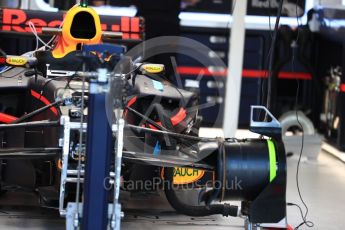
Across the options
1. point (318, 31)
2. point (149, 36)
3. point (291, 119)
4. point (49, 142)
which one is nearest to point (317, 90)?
point (318, 31)

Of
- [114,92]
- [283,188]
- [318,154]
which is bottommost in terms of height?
[318,154]

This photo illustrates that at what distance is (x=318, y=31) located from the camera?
7102 mm

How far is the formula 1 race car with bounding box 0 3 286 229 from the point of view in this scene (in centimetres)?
284

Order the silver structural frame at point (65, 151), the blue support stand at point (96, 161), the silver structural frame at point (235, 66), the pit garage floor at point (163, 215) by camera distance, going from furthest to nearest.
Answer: the silver structural frame at point (235, 66), the pit garage floor at point (163, 215), the silver structural frame at point (65, 151), the blue support stand at point (96, 161)

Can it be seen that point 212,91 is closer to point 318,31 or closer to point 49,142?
point 318,31

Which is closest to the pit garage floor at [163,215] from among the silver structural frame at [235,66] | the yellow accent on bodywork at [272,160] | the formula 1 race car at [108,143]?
the formula 1 race car at [108,143]

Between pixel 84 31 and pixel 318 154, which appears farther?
pixel 318 154

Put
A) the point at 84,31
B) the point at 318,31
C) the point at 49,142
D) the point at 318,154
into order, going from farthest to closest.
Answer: the point at 318,31 → the point at 318,154 → the point at 84,31 → the point at 49,142

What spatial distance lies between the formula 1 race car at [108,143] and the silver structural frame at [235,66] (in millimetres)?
1510

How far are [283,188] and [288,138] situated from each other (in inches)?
112

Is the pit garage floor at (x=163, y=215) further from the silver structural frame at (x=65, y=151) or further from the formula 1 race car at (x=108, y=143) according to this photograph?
the silver structural frame at (x=65, y=151)

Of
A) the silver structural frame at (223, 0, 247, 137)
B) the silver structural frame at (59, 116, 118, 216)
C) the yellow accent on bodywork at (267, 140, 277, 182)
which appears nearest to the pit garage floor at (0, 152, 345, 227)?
the silver structural frame at (59, 116, 118, 216)

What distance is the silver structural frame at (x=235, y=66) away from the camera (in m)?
5.69

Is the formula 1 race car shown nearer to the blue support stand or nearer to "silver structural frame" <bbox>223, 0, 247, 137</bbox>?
the blue support stand
